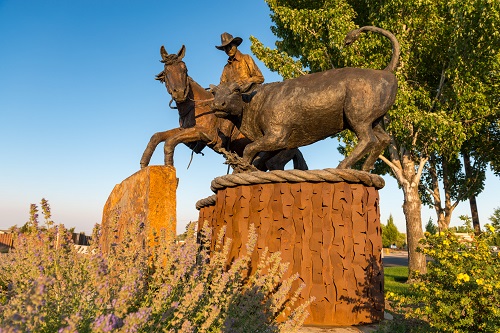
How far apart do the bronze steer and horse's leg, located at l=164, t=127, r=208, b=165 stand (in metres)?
1.11

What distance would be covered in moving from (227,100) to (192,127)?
56.2 inches

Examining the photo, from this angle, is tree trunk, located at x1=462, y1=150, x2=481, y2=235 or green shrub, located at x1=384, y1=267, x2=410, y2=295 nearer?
green shrub, located at x1=384, y1=267, x2=410, y2=295

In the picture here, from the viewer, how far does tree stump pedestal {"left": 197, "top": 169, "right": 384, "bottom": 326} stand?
13.2ft

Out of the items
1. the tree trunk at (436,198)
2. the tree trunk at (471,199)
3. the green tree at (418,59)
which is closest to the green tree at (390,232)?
the tree trunk at (471,199)


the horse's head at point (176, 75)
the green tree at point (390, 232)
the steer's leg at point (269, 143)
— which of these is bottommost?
the steer's leg at point (269, 143)

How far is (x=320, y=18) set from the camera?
12250mm

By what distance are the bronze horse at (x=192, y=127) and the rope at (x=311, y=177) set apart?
1.48 meters

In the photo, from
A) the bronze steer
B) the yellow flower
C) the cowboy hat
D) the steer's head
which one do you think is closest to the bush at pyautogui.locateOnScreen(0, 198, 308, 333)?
the yellow flower

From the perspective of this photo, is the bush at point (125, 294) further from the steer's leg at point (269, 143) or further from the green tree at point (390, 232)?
the green tree at point (390, 232)

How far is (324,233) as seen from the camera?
411 centimetres

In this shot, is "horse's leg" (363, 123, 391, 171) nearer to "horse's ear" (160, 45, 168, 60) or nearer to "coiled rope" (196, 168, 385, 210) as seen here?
"coiled rope" (196, 168, 385, 210)

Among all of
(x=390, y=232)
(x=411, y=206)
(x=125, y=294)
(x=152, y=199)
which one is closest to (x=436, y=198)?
(x=411, y=206)

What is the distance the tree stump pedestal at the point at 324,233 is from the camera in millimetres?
4023

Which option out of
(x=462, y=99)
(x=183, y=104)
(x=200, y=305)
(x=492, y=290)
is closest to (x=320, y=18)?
(x=462, y=99)
